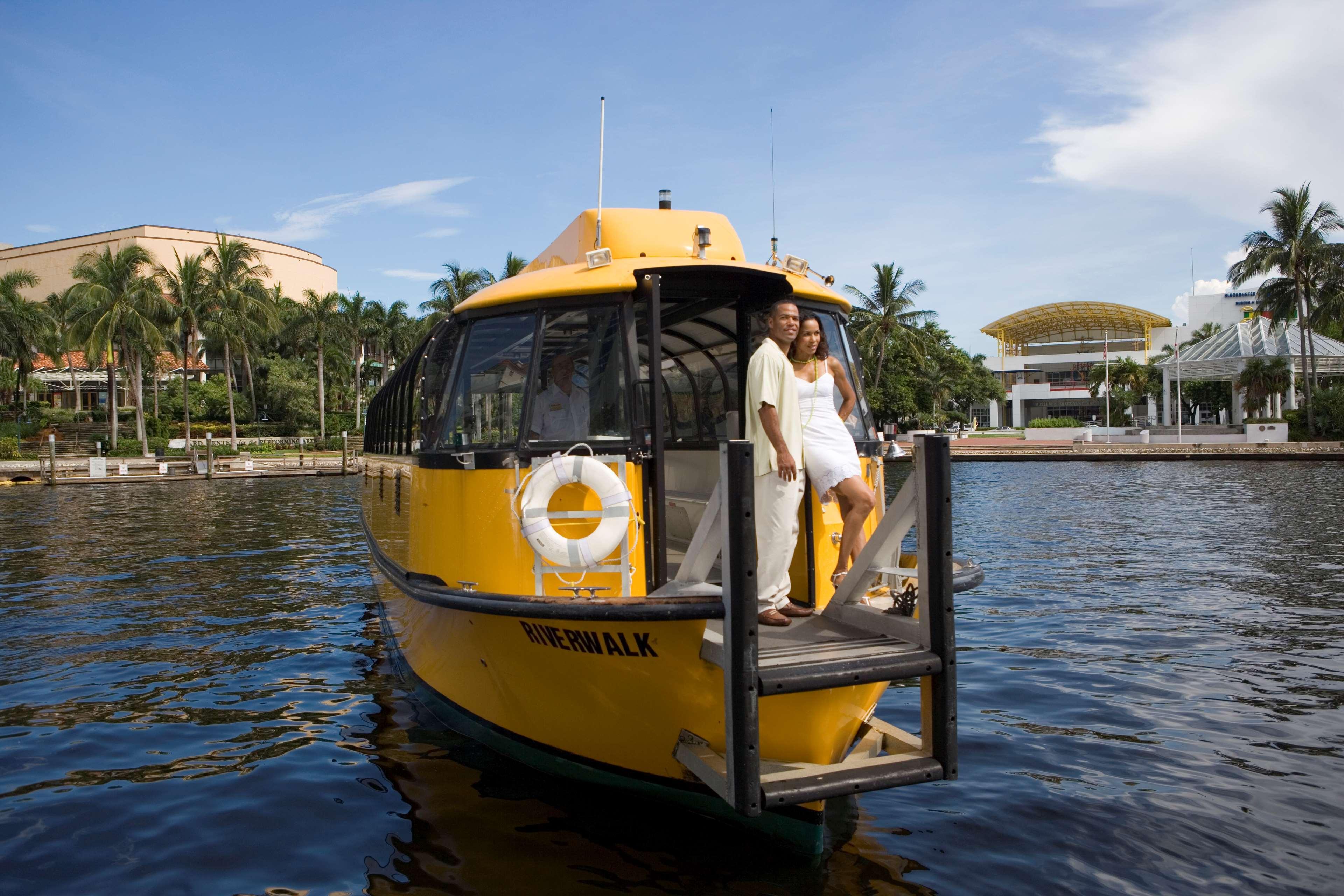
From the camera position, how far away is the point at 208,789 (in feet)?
19.9

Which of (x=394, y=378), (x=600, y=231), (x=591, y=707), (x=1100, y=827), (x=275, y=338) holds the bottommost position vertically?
(x=1100, y=827)

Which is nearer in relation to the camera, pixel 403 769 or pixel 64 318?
pixel 403 769

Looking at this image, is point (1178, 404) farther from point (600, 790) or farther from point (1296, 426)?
point (600, 790)

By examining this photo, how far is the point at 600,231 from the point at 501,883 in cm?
387

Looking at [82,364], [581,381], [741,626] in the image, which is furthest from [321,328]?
[741,626]

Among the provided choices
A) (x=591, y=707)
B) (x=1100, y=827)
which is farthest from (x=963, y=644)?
(x=591, y=707)

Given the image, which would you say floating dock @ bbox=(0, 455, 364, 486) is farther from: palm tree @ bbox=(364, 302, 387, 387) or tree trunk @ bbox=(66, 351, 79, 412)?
palm tree @ bbox=(364, 302, 387, 387)

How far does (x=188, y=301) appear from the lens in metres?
54.8

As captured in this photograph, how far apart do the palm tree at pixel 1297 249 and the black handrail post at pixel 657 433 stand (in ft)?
Answer: 182

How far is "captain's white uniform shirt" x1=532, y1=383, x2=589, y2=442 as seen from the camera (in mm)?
5566

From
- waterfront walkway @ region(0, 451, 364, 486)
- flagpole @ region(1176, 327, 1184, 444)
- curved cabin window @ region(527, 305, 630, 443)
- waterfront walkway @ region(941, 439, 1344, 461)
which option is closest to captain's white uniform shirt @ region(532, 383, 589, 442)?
Result: curved cabin window @ region(527, 305, 630, 443)

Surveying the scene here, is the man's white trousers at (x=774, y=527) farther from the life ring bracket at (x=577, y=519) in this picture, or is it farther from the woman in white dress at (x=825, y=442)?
the life ring bracket at (x=577, y=519)

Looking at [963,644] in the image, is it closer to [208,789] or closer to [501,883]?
[501,883]

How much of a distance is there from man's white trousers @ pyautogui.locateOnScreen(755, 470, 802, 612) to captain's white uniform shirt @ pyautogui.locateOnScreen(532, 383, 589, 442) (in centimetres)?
118
